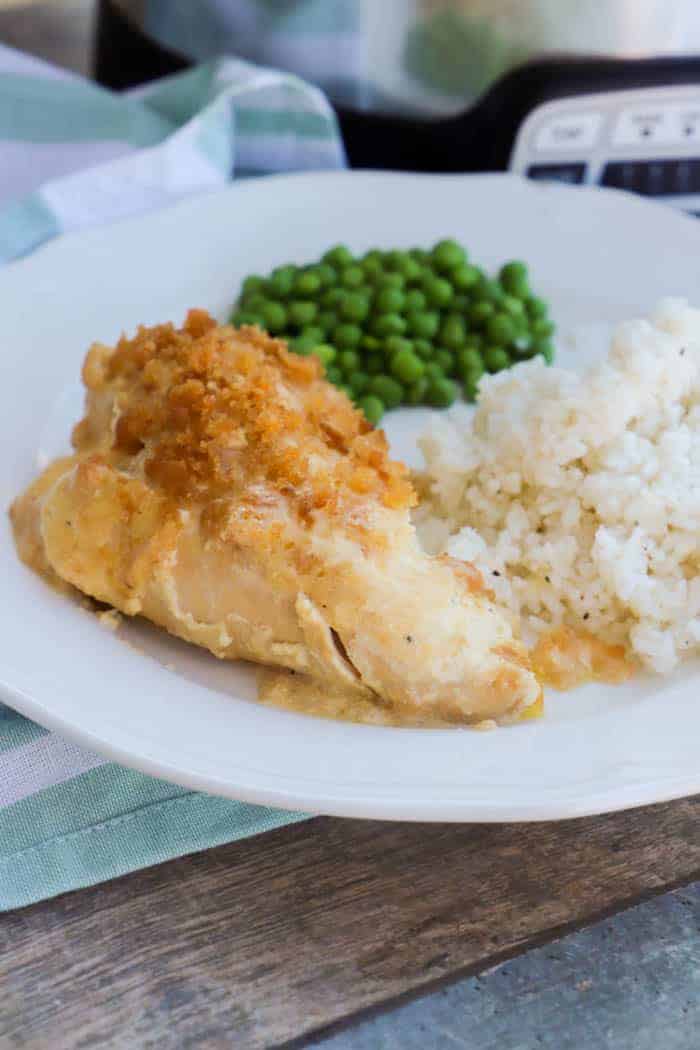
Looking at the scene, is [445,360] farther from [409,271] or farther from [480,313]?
[409,271]

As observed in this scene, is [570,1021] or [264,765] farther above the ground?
[264,765]

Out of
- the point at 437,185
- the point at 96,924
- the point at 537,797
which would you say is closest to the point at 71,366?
the point at 437,185

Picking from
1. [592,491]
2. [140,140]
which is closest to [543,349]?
[592,491]

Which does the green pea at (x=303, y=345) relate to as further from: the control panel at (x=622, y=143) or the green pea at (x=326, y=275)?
the control panel at (x=622, y=143)

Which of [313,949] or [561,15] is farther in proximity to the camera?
[561,15]

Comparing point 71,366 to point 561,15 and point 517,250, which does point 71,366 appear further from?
point 561,15

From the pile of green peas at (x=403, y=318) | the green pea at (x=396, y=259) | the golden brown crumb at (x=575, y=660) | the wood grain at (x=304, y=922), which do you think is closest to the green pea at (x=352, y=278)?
the pile of green peas at (x=403, y=318)

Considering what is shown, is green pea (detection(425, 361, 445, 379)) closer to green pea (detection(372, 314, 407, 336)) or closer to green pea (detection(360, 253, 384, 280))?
green pea (detection(372, 314, 407, 336))
